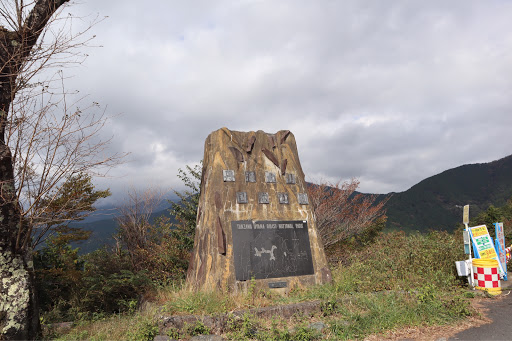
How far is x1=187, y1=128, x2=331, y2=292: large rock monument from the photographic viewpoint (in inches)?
266

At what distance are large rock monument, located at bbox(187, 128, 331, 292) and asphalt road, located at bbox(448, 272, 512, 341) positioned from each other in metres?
3.05

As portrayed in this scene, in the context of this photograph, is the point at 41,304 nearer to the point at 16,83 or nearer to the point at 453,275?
the point at 16,83

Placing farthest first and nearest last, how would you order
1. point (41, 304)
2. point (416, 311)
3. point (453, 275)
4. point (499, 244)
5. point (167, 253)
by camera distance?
point (167, 253) < point (41, 304) < point (499, 244) < point (453, 275) < point (416, 311)

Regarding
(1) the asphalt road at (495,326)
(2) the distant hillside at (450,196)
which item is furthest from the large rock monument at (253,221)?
(2) the distant hillside at (450,196)

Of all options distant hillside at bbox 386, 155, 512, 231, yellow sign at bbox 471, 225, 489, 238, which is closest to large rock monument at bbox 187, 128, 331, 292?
yellow sign at bbox 471, 225, 489, 238

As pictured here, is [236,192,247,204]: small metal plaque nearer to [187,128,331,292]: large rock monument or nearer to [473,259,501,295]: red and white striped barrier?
[187,128,331,292]: large rock monument

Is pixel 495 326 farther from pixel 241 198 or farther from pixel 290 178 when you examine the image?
pixel 241 198

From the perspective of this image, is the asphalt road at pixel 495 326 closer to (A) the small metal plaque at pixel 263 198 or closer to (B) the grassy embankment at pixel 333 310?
(B) the grassy embankment at pixel 333 310

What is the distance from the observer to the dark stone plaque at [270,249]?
6.84m

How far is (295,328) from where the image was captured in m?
5.12

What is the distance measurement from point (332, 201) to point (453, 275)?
21.0ft

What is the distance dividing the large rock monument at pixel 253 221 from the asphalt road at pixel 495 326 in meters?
3.05

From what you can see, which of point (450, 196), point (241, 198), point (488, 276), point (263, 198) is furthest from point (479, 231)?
point (450, 196)

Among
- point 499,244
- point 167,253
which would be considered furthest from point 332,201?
point 167,253
